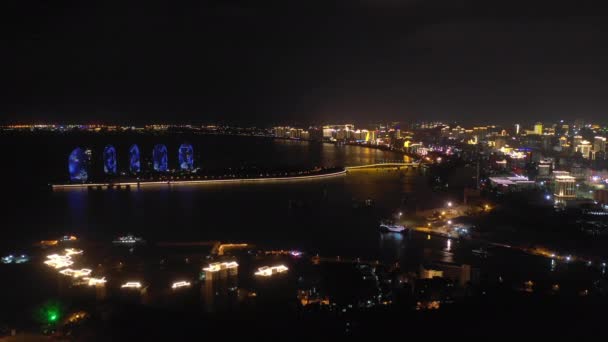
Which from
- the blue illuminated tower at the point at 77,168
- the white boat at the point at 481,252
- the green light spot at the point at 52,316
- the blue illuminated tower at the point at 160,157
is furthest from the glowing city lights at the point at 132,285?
the blue illuminated tower at the point at 160,157

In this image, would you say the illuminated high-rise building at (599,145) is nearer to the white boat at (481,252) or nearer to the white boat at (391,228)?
the white boat at (391,228)

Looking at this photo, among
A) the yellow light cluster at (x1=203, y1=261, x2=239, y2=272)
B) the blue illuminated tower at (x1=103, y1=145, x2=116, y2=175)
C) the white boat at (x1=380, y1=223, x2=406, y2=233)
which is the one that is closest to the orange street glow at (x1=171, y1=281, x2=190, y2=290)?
the yellow light cluster at (x1=203, y1=261, x2=239, y2=272)

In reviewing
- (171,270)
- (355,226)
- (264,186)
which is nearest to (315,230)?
(355,226)

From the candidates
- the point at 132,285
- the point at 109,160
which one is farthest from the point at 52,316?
the point at 109,160

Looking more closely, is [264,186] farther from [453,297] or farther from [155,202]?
[453,297]

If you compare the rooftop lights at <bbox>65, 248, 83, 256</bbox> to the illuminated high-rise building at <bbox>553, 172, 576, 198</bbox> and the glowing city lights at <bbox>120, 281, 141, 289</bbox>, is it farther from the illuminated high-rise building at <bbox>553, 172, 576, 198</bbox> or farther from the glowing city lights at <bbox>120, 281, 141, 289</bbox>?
the illuminated high-rise building at <bbox>553, 172, 576, 198</bbox>

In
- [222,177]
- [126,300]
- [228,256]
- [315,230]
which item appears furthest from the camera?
[222,177]
